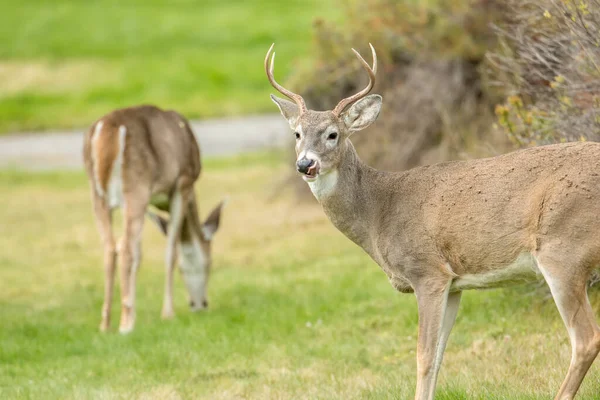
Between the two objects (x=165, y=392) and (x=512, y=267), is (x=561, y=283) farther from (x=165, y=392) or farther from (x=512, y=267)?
(x=165, y=392)

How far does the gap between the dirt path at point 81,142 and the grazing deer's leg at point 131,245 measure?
1206cm

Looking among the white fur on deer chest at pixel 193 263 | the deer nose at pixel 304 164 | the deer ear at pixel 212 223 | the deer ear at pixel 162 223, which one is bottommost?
the white fur on deer chest at pixel 193 263

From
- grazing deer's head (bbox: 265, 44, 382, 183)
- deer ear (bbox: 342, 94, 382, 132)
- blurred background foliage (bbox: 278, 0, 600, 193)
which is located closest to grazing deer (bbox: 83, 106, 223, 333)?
blurred background foliage (bbox: 278, 0, 600, 193)

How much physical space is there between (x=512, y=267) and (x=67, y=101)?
2710 centimetres

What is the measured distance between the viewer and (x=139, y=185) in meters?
10.6

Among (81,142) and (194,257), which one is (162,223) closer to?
(194,257)

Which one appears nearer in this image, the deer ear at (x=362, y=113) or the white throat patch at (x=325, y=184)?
the white throat patch at (x=325, y=184)

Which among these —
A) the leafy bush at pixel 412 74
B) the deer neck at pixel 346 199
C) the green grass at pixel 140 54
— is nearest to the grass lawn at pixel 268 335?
the deer neck at pixel 346 199

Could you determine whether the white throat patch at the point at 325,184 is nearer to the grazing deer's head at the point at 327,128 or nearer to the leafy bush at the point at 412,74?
the grazing deer's head at the point at 327,128

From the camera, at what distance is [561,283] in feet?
19.5

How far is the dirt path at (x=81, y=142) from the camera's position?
963 inches

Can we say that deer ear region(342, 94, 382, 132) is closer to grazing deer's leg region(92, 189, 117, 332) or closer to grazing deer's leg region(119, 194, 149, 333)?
grazing deer's leg region(119, 194, 149, 333)

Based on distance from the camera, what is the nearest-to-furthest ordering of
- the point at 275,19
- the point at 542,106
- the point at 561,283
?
1. the point at 561,283
2. the point at 542,106
3. the point at 275,19

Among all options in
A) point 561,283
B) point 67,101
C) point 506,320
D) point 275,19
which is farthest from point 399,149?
point 275,19
